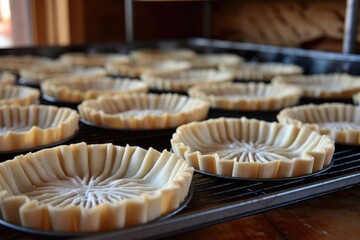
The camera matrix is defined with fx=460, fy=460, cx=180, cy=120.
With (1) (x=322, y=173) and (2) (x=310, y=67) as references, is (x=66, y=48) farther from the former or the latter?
(1) (x=322, y=173)

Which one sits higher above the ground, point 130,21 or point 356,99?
point 130,21

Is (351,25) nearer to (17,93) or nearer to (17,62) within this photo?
(17,93)

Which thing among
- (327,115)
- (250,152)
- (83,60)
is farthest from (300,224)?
(83,60)

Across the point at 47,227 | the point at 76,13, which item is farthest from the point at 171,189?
the point at 76,13

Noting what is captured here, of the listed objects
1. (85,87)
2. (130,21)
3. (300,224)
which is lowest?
(300,224)

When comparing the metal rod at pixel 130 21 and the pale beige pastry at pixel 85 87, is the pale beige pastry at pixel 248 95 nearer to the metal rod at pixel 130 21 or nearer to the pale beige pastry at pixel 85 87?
the pale beige pastry at pixel 85 87

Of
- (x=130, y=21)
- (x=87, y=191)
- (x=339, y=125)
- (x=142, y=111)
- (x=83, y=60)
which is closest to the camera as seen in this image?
(x=87, y=191)
